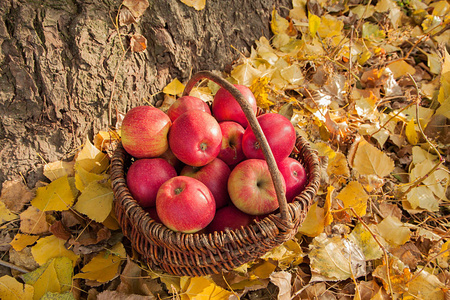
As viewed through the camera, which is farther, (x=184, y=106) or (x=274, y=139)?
(x=184, y=106)

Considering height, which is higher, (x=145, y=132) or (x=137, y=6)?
(x=137, y=6)

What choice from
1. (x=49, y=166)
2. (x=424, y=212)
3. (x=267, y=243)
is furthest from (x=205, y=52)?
(x=424, y=212)

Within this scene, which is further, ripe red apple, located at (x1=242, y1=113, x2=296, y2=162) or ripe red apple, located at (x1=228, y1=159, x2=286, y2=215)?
ripe red apple, located at (x1=242, y1=113, x2=296, y2=162)

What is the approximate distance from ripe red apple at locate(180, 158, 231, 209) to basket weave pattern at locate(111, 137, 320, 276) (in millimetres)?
209

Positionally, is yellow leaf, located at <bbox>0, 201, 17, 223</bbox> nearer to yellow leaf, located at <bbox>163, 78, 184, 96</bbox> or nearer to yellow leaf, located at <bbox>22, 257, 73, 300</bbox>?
yellow leaf, located at <bbox>22, 257, 73, 300</bbox>

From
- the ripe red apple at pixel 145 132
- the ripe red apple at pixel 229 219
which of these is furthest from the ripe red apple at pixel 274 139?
the ripe red apple at pixel 145 132

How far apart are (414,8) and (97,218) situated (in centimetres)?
322

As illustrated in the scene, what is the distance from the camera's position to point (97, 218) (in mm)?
1211

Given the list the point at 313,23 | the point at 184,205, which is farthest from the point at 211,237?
the point at 313,23

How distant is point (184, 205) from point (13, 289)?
736 millimetres

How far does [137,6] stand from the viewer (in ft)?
5.07

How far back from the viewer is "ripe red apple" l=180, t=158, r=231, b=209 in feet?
3.95

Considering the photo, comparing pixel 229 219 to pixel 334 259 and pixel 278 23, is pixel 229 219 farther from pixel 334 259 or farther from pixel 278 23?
pixel 278 23

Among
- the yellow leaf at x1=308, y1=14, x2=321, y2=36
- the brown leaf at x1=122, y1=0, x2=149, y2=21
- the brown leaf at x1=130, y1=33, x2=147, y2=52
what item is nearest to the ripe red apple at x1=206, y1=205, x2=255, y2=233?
the brown leaf at x1=130, y1=33, x2=147, y2=52
